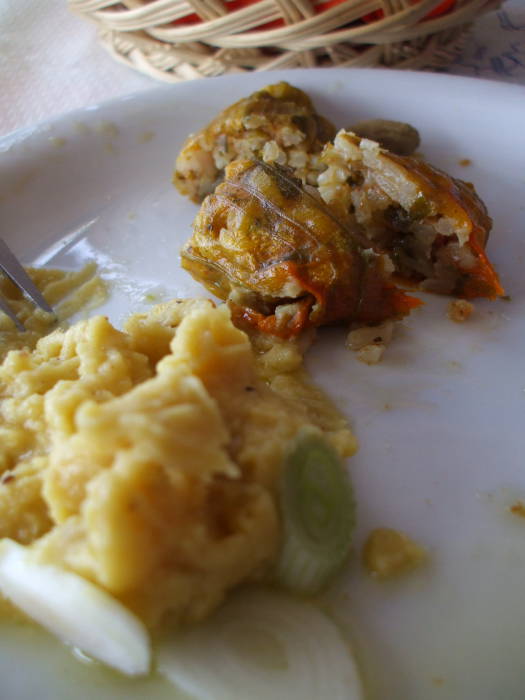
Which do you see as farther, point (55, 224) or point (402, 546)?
point (55, 224)

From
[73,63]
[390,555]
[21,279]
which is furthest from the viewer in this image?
[73,63]

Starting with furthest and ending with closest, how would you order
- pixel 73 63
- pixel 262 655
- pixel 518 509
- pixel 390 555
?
pixel 73 63, pixel 518 509, pixel 390 555, pixel 262 655

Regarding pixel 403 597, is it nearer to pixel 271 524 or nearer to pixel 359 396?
pixel 271 524

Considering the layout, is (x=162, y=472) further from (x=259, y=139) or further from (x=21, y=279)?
(x=259, y=139)

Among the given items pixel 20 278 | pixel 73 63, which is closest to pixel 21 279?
pixel 20 278

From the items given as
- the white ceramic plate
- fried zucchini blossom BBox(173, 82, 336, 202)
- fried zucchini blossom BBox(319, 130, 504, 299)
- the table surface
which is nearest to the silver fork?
the white ceramic plate

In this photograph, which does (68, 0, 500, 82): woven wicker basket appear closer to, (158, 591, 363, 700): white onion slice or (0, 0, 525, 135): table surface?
(0, 0, 525, 135): table surface

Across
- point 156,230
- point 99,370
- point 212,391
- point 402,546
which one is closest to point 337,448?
point 402,546

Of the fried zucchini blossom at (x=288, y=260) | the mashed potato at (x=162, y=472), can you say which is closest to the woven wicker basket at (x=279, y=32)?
the fried zucchini blossom at (x=288, y=260)
